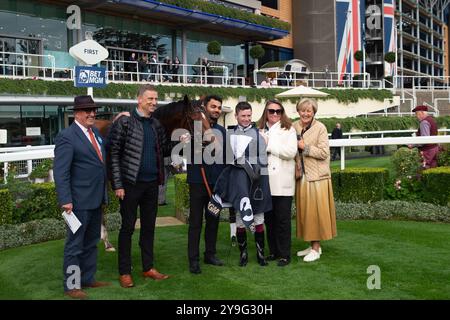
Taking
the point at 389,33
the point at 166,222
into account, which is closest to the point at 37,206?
the point at 166,222

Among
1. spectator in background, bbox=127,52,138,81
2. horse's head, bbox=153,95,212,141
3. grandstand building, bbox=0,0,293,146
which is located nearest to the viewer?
horse's head, bbox=153,95,212,141

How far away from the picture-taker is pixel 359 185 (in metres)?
8.16

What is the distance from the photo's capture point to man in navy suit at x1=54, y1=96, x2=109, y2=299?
4.35m

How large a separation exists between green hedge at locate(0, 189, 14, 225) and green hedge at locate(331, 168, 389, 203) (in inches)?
186

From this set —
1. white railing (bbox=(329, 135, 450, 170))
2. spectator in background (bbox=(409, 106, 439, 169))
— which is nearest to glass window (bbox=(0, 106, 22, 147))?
white railing (bbox=(329, 135, 450, 170))

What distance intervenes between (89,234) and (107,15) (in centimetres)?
2305

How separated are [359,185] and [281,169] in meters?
3.16

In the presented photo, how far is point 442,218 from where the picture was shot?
747 cm

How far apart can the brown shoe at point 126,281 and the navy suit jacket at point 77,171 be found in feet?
2.23

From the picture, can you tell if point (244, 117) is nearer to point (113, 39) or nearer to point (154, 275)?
point (154, 275)

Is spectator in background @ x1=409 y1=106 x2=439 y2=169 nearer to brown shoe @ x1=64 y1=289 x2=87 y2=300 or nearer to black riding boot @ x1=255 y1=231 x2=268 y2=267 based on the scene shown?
black riding boot @ x1=255 y1=231 x2=268 y2=267

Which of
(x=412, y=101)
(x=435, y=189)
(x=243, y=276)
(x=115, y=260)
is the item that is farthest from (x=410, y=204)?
(x=412, y=101)

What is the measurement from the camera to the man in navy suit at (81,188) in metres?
4.35
